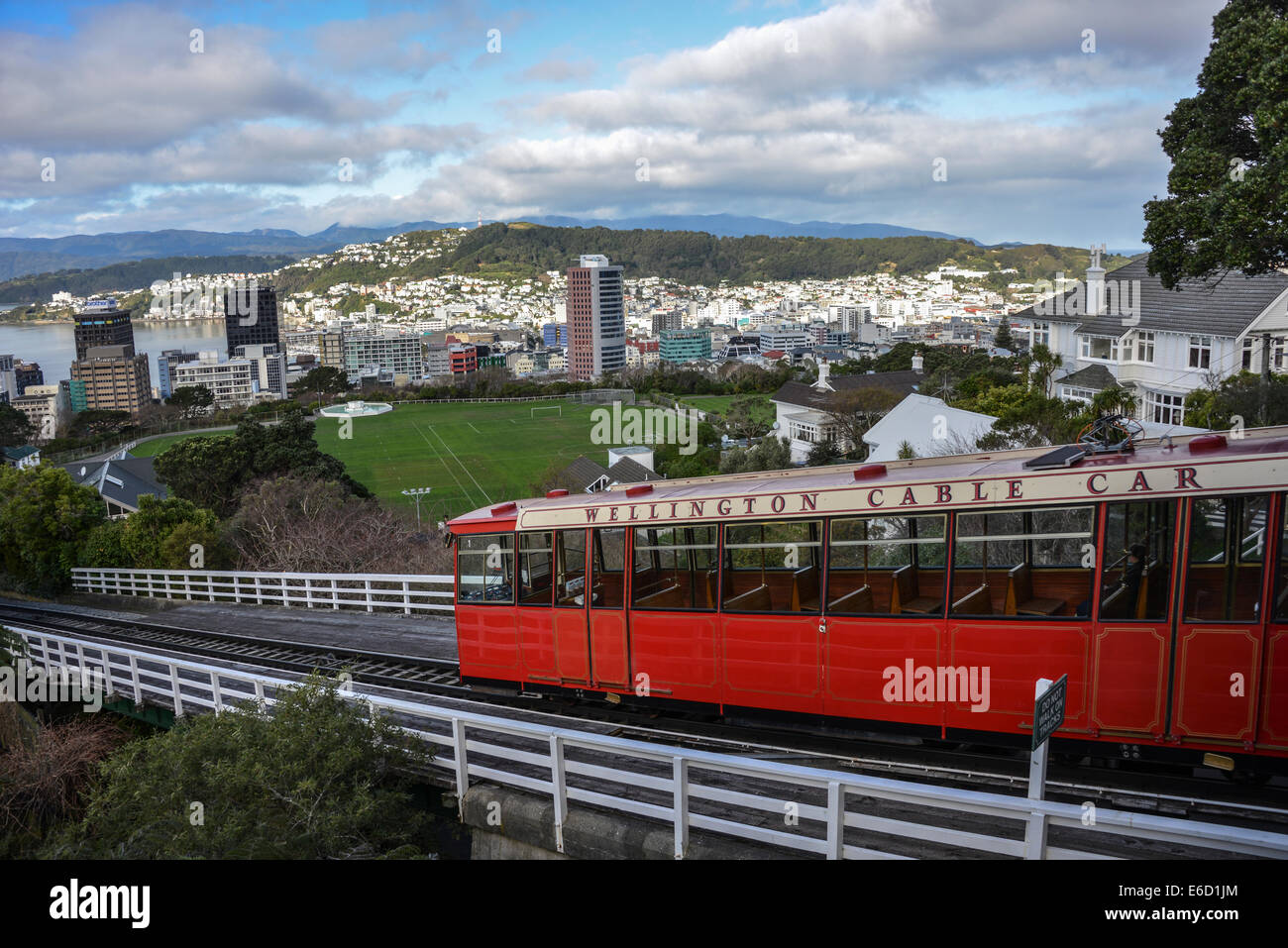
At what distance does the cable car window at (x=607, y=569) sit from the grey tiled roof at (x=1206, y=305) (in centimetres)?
2394

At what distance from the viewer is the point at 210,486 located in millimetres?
44125

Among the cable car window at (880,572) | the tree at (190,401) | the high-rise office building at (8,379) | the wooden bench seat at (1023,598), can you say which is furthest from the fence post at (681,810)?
the high-rise office building at (8,379)

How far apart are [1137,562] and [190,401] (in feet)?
405

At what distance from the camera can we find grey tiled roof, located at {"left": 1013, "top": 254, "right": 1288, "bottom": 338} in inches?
1171

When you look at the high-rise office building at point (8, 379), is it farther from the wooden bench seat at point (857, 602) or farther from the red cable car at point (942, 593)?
the wooden bench seat at point (857, 602)

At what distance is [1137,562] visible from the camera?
7.34m

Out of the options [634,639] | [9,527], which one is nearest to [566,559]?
A: [634,639]

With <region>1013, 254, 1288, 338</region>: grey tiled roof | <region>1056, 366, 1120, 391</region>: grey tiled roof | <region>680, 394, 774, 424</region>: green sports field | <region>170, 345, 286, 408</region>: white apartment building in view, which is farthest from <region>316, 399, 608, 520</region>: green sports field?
<region>170, 345, 286, 408</region>: white apartment building

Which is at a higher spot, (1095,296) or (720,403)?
(1095,296)

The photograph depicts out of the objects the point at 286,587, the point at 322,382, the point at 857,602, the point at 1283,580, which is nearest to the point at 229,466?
the point at 286,587

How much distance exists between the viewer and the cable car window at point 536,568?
422 inches

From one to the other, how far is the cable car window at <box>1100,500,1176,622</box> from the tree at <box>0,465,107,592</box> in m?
30.7

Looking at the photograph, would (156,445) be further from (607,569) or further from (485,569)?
(607,569)

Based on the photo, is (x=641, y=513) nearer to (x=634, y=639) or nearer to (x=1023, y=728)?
(x=634, y=639)
